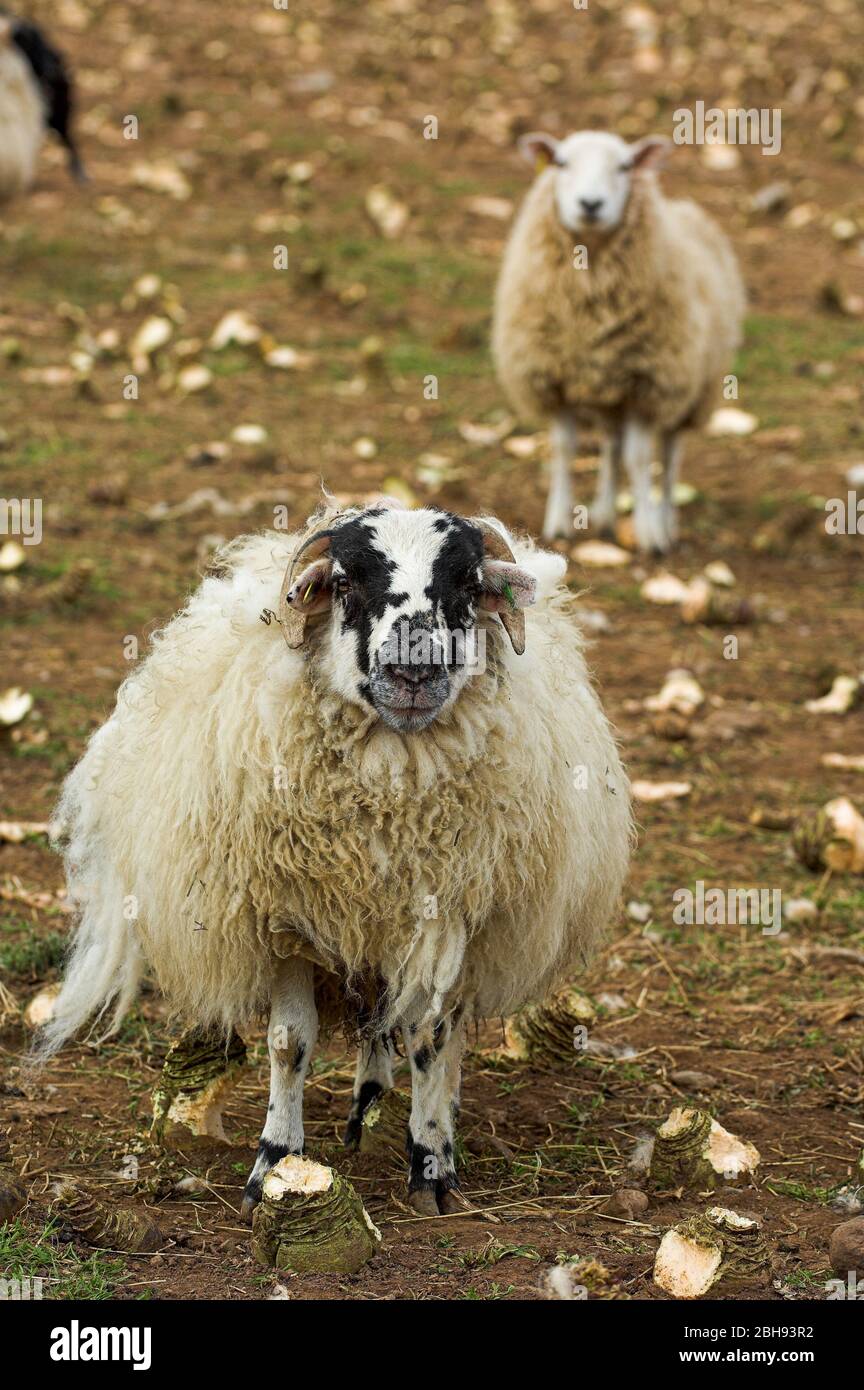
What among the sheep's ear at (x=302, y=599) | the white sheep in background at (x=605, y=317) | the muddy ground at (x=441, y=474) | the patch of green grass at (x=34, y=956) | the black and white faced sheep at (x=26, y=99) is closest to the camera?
the sheep's ear at (x=302, y=599)

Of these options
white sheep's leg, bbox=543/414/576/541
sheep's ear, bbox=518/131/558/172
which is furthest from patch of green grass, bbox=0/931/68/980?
sheep's ear, bbox=518/131/558/172

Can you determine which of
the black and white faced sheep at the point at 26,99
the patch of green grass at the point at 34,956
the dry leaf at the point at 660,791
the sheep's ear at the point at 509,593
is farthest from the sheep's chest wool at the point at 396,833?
the black and white faced sheep at the point at 26,99

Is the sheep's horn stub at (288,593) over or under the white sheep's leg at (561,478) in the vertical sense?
under

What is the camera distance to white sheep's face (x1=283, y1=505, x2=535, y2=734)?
354cm

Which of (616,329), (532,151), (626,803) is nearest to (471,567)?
(626,803)

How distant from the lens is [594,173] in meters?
8.58

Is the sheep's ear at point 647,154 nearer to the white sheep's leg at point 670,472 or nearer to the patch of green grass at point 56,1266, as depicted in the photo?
the white sheep's leg at point 670,472

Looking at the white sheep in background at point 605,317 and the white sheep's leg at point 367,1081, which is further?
the white sheep in background at point 605,317

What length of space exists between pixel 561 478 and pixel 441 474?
0.91m

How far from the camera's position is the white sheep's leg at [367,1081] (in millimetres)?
4277

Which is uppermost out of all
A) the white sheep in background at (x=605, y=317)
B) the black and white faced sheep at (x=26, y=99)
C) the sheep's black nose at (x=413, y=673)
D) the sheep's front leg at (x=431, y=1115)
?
the black and white faced sheep at (x=26, y=99)

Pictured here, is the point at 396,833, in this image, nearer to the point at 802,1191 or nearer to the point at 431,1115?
the point at 431,1115

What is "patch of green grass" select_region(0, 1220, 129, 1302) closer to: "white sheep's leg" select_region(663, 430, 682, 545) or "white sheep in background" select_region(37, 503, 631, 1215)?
"white sheep in background" select_region(37, 503, 631, 1215)

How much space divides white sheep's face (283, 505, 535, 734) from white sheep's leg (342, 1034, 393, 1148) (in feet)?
3.30
